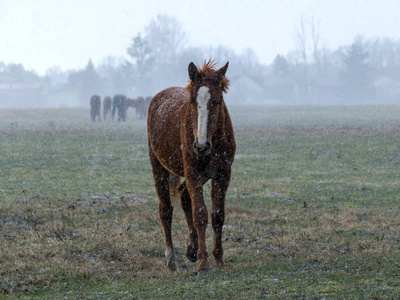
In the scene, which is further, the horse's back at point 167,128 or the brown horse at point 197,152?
the horse's back at point 167,128

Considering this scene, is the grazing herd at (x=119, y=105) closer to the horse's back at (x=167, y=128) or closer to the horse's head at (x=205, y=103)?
the horse's back at (x=167, y=128)

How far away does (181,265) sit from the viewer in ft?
29.3

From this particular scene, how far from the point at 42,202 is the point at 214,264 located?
668 centimetres

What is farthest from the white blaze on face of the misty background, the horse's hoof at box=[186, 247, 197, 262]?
the misty background

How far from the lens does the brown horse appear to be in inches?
283

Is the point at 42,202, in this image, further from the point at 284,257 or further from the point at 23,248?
the point at 284,257

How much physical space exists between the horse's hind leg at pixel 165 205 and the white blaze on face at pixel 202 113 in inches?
96.5

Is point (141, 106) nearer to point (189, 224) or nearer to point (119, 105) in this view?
point (119, 105)

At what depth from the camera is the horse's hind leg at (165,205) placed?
28.8 ft

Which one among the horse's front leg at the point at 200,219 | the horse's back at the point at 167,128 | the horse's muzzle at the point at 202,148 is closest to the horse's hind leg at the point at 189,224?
the horse's back at the point at 167,128

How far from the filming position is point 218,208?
7832mm

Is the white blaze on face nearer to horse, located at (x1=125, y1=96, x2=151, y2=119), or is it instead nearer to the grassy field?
the grassy field

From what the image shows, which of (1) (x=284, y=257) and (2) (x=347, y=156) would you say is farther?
(2) (x=347, y=156)

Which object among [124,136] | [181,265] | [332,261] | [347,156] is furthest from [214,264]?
[124,136]
